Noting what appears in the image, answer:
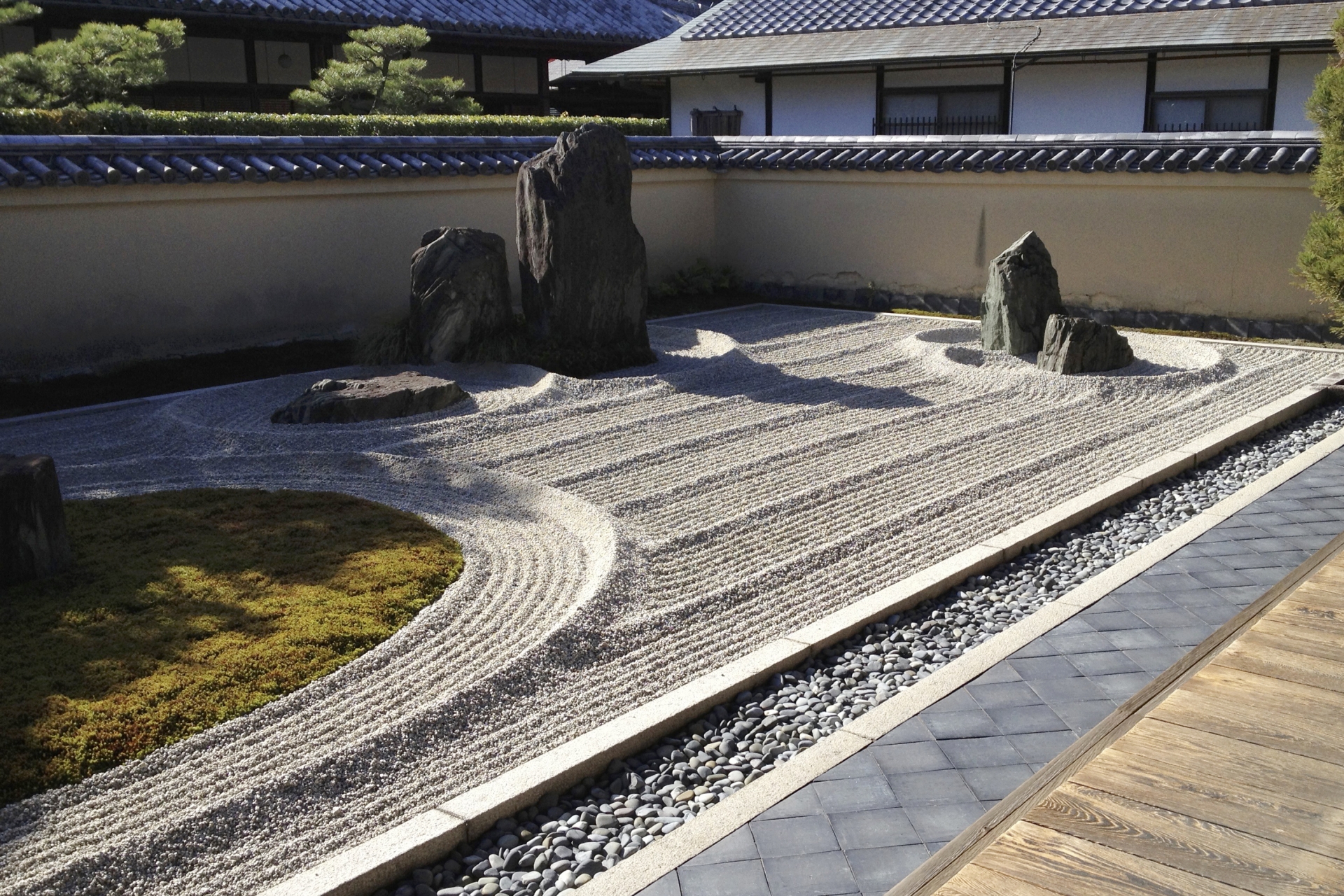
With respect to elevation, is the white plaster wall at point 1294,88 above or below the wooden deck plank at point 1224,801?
above

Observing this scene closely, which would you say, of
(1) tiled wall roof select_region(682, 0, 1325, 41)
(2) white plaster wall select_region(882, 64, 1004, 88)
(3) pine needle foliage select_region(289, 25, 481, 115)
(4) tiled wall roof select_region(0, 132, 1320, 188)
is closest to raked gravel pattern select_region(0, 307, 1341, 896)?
(4) tiled wall roof select_region(0, 132, 1320, 188)

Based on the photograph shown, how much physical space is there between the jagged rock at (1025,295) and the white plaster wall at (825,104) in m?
6.96

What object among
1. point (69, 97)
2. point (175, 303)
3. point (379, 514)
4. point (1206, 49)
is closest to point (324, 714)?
point (379, 514)

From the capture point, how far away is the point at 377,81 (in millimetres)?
14719

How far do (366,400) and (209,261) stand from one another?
11.2 ft

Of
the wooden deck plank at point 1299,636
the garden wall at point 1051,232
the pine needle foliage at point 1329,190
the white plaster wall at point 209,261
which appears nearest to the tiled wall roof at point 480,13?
the white plaster wall at point 209,261

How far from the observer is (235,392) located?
357 inches

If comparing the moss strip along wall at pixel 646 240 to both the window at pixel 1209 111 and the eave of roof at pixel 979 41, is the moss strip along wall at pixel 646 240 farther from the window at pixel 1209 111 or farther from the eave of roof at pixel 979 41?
the window at pixel 1209 111

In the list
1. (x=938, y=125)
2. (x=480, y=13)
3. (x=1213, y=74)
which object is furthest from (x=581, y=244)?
(x=480, y=13)

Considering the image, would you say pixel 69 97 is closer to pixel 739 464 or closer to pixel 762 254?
pixel 762 254

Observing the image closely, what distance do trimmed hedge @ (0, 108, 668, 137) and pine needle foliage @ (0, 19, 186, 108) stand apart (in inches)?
15.6

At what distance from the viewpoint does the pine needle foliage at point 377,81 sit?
47.7 ft

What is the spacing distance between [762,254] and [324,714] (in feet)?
38.0

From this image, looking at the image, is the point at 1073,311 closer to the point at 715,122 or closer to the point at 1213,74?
the point at 1213,74
